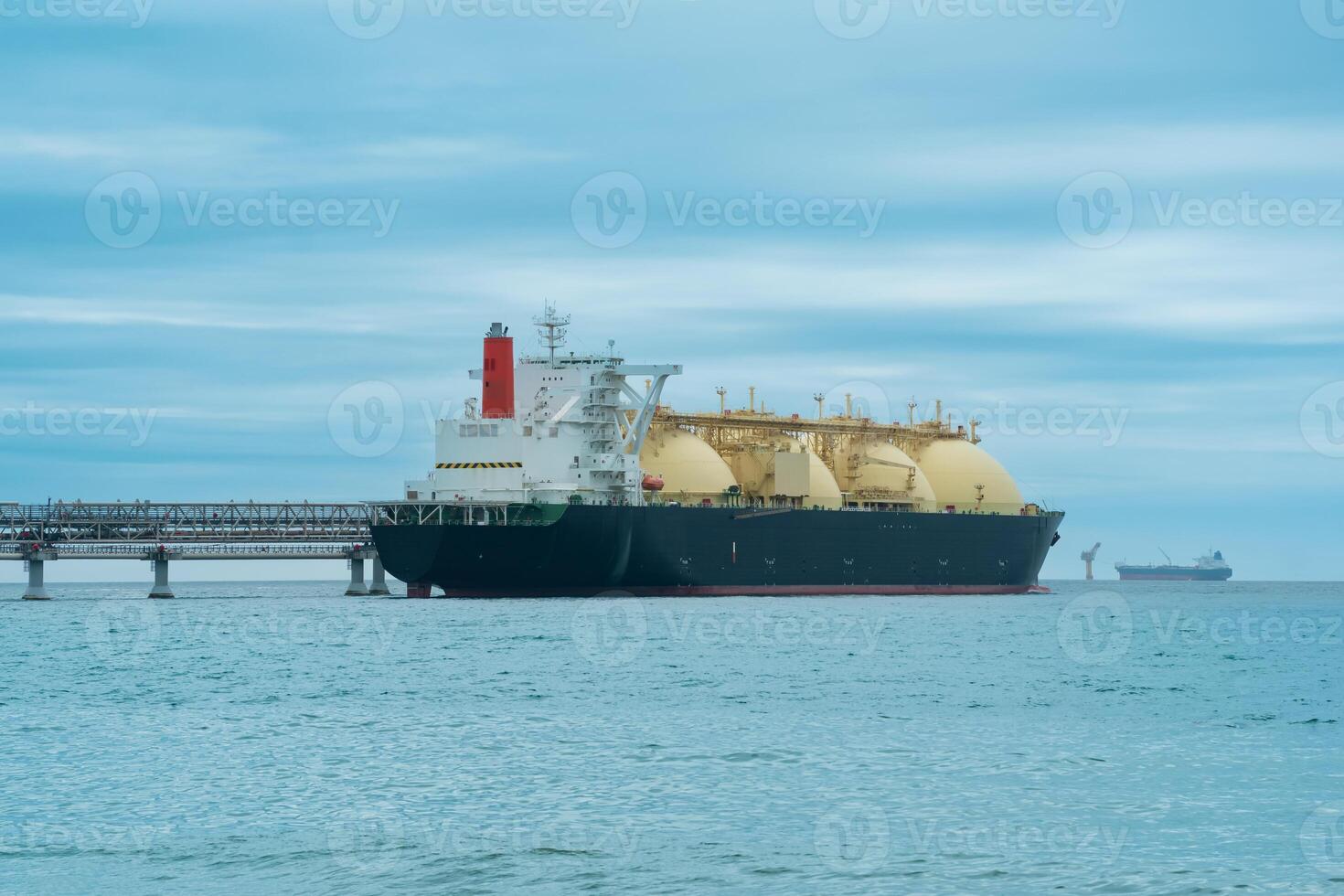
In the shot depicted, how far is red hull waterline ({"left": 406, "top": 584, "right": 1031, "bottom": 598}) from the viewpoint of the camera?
74562 mm

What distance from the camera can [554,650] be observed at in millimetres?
49844

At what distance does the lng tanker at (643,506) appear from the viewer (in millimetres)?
72375

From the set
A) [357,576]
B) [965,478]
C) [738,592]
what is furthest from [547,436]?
[965,478]

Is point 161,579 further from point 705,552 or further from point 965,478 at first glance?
point 965,478

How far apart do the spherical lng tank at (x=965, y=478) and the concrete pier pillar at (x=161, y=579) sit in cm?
4392

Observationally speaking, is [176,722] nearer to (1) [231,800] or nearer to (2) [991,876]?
(1) [231,800]

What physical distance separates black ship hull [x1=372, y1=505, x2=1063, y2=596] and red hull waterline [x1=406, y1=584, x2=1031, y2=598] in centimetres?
8

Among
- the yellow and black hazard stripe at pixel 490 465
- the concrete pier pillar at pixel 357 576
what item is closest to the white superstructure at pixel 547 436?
the yellow and black hazard stripe at pixel 490 465

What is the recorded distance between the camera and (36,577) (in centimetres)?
8944

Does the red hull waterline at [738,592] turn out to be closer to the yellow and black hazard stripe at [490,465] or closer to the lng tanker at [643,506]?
the lng tanker at [643,506]

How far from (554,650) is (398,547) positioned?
24.1m

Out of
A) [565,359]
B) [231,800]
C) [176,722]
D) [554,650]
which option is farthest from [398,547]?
[231,800]

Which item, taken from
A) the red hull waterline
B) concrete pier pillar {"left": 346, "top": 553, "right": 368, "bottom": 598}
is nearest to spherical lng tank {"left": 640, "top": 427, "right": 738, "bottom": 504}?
the red hull waterline

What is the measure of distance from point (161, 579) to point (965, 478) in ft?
154
